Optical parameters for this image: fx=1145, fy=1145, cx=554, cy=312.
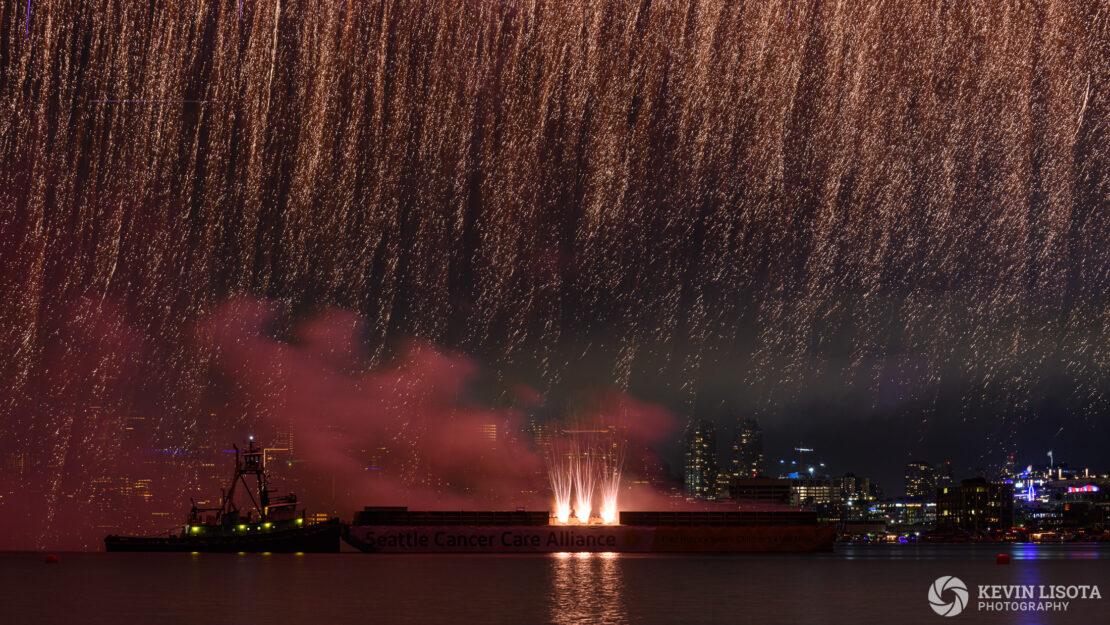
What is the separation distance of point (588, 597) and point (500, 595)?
5.02 meters

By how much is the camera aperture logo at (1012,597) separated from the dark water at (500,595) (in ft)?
2.63

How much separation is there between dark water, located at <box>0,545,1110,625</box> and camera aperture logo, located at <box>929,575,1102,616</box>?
802 mm

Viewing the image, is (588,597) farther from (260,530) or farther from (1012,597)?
(260,530)

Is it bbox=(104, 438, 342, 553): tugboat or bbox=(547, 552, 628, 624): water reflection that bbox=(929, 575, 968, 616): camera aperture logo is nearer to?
bbox=(547, 552, 628, 624): water reflection

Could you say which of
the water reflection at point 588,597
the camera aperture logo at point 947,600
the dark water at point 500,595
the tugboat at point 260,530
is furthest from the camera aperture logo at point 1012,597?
the tugboat at point 260,530

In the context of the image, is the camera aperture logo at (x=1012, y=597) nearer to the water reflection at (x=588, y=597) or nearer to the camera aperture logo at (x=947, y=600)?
the camera aperture logo at (x=947, y=600)

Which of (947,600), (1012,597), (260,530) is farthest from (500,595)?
(260,530)

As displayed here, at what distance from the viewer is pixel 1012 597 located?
54438 mm

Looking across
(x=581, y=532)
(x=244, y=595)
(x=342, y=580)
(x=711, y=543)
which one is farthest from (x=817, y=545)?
(x=244, y=595)

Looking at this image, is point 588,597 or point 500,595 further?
point 500,595

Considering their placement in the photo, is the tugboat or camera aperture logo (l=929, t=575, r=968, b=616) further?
the tugboat

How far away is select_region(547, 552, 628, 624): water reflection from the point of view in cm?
4164

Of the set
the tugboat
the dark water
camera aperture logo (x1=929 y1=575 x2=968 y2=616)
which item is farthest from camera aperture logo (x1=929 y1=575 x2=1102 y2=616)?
the tugboat

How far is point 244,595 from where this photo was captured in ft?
184
